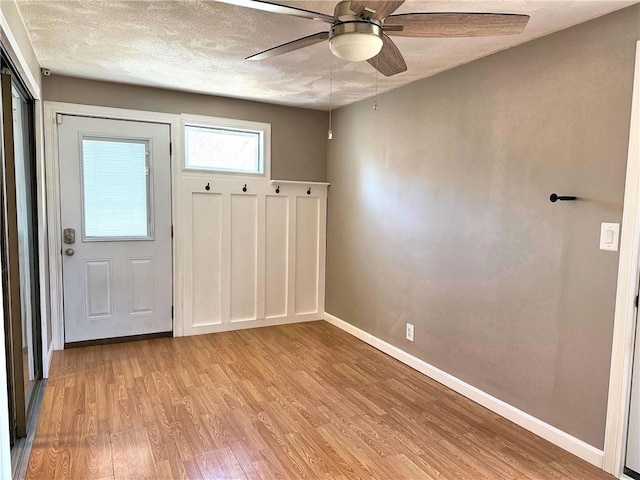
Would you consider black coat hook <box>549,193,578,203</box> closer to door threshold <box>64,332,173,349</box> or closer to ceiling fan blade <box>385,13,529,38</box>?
ceiling fan blade <box>385,13,529,38</box>

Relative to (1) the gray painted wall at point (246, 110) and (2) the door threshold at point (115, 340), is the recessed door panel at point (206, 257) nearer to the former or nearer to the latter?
(2) the door threshold at point (115, 340)

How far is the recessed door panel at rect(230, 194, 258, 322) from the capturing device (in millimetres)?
4266

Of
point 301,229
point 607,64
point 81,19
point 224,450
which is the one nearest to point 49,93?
point 81,19

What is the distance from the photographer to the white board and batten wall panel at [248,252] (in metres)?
4.07

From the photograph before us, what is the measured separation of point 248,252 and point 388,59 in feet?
9.11

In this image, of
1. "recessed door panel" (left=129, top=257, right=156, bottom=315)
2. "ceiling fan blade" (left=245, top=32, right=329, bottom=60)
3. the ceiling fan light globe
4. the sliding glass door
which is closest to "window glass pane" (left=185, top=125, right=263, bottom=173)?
"recessed door panel" (left=129, top=257, right=156, bottom=315)

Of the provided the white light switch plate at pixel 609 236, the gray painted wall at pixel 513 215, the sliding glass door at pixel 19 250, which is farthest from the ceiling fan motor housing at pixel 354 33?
the sliding glass door at pixel 19 250

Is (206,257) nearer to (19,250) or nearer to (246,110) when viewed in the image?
(246,110)

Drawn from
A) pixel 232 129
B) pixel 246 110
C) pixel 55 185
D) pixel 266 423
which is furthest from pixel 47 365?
pixel 246 110

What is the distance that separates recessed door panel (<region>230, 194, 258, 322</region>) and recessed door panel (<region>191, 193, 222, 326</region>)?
0.15m

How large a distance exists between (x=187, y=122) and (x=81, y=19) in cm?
166

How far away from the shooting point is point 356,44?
156 cm

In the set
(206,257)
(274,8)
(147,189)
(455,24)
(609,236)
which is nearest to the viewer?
(274,8)

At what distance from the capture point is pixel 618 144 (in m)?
Result: 2.08
